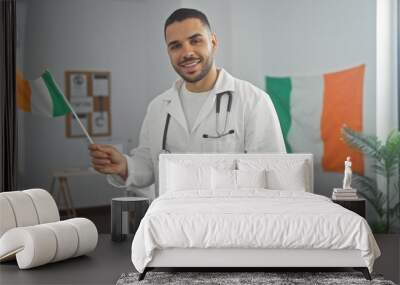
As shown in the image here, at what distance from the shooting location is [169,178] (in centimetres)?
755

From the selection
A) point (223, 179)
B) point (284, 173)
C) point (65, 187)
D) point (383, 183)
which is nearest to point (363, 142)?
point (383, 183)

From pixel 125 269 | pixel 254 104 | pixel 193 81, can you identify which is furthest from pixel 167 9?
pixel 125 269

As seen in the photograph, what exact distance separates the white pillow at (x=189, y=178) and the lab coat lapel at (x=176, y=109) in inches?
26.9

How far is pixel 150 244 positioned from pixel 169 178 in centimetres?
203

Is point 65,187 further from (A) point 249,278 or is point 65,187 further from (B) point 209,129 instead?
(A) point 249,278

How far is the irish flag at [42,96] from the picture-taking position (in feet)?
26.7

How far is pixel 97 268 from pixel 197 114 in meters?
2.39

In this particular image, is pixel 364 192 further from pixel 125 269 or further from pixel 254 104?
pixel 125 269

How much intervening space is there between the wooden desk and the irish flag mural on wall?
2.18m

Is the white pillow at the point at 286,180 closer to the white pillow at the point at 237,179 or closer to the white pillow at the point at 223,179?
the white pillow at the point at 237,179

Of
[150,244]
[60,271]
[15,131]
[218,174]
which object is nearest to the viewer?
[150,244]

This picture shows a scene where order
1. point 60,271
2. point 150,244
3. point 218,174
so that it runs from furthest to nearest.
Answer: point 218,174 < point 60,271 < point 150,244

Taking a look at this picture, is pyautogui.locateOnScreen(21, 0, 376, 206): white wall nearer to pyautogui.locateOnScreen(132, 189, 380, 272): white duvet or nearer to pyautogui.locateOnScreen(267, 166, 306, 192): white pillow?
pyautogui.locateOnScreen(267, 166, 306, 192): white pillow

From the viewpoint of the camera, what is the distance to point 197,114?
8016 mm
